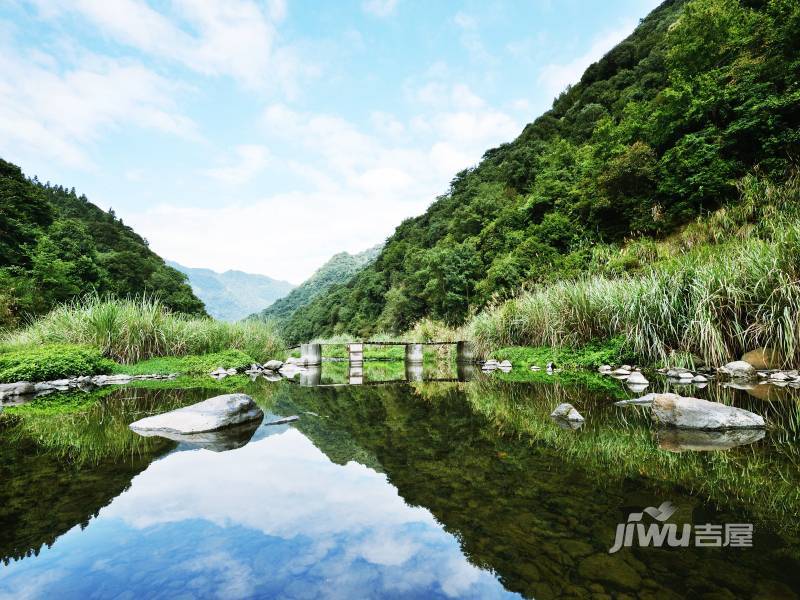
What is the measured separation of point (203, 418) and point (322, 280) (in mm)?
93275

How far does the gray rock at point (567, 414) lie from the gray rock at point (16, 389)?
9.24 meters

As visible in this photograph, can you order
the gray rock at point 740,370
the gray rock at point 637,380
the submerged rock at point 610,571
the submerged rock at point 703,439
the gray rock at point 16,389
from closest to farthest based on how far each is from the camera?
the submerged rock at point 610,571 < the submerged rock at point 703,439 < the gray rock at point 740,370 < the gray rock at point 637,380 < the gray rock at point 16,389

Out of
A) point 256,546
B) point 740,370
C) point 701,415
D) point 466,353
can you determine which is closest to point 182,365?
point 466,353

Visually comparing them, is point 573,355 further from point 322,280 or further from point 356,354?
point 322,280

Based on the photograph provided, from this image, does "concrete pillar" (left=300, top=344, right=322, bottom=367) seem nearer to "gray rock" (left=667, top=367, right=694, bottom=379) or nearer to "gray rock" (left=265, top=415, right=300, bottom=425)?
"gray rock" (left=265, top=415, right=300, bottom=425)

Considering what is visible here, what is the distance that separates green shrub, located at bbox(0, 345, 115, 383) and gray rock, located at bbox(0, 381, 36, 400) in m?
0.33

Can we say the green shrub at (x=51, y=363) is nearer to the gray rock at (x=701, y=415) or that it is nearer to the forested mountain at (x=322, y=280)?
the gray rock at (x=701, y=415)

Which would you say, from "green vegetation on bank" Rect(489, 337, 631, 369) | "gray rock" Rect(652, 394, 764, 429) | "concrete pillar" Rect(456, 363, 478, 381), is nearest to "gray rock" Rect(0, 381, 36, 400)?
"concrete pillar" Rect(456, 363, 478, 381)

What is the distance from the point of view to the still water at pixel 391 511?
1644 millimetres

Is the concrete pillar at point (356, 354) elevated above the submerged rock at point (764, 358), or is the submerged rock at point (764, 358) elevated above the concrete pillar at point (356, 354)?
the submerged rock at point (764, 358)

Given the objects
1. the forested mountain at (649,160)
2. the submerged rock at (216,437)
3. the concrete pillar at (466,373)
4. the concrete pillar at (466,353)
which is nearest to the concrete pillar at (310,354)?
the concrete pillar at (466,353)

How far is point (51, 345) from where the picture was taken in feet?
30.6

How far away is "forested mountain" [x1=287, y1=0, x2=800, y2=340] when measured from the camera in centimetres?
1388

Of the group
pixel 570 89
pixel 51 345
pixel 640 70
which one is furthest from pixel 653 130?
pixel 570 89
